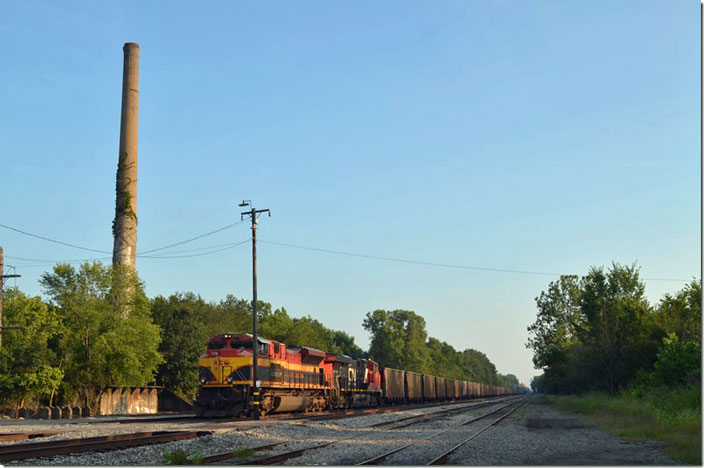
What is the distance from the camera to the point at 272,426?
1043 inches

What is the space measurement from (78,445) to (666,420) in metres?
20.3

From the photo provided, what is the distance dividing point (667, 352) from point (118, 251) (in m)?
45.2

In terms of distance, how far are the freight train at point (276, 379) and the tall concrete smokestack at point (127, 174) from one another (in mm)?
23929

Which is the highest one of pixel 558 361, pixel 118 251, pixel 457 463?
pixel 118 251

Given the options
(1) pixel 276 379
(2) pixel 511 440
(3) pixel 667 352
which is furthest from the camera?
(3) pixel 667 352

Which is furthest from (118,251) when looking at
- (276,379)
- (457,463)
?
(457,463)

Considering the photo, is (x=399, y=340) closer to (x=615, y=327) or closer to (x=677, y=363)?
(x=615, y=327)

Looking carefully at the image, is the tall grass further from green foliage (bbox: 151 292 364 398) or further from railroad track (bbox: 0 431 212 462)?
green foliage (bbox: 151 292 364 398)

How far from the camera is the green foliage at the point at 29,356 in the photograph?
45844 mm

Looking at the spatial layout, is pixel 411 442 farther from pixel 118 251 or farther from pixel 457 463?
pixel 118 251

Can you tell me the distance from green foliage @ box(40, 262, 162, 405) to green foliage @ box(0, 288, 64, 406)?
54.2 inches

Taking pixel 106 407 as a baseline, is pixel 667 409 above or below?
above

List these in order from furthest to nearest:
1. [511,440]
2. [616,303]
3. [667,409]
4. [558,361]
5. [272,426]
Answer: [558,361] → [616,303] → [667,409] → [272,426] → [511,440]

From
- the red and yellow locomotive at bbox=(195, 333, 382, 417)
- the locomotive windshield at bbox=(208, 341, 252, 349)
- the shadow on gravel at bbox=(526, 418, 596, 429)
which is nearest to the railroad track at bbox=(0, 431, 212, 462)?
the red and yellow locomotive at bbox=(195, 333, 382, 417)
